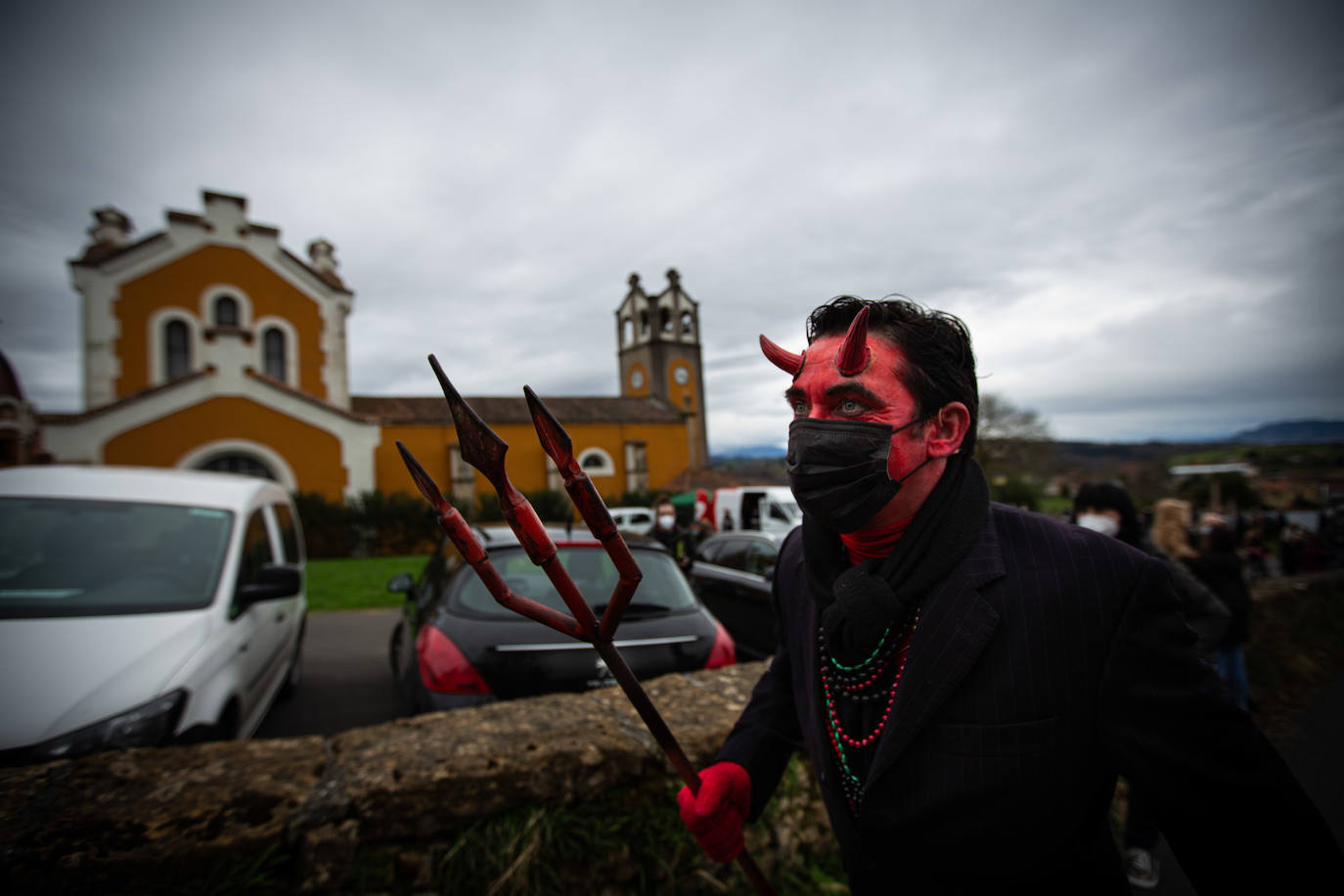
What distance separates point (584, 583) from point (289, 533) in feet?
11.2

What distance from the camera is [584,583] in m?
4.17

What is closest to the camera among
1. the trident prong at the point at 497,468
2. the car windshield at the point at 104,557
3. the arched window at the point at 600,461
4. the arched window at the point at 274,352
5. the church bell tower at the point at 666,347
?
the trident prong at the point at 497,468

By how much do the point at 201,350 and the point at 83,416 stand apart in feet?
16.0

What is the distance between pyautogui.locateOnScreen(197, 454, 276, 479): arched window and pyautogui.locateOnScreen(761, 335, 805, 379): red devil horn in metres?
24.3

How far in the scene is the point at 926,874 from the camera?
1.26 metres

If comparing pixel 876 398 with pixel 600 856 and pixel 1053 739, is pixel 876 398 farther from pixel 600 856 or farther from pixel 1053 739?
pixel 600 856

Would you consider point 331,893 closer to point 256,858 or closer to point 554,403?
point 256,858

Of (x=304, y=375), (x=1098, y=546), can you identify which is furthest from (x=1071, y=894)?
(x=304, y=375)

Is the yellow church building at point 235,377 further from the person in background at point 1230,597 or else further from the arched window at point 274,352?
the person in background at point 1230,597

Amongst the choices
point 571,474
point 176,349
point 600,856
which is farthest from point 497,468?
point 176,349

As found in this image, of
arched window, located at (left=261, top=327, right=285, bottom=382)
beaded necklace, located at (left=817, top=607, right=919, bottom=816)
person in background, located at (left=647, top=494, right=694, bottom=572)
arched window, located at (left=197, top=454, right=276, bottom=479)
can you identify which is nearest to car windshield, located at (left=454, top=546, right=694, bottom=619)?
beaded necklace, located at (left=817, top=607, right=919, bottom=816)

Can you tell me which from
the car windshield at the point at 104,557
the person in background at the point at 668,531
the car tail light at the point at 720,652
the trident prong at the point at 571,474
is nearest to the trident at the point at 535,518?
the trident prong at the point at 571,474

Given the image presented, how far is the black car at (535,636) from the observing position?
11.0 feet

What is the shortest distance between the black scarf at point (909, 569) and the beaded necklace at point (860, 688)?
0.03 meters
